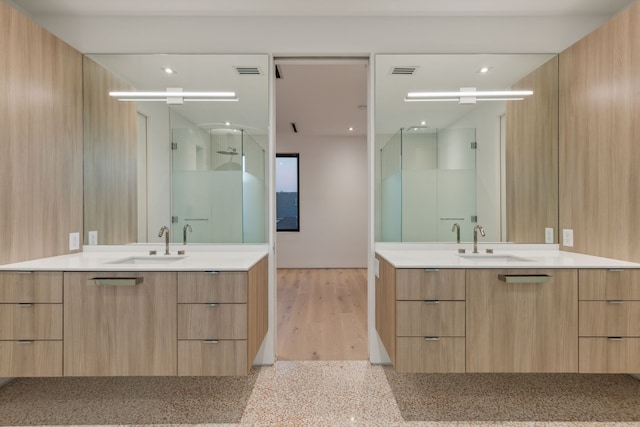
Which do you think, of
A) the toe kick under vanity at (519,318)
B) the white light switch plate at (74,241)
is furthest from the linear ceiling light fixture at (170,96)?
the toe kick under vanity at (519,318)

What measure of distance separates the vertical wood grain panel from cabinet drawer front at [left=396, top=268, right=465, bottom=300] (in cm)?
194

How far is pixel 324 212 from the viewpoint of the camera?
657cm

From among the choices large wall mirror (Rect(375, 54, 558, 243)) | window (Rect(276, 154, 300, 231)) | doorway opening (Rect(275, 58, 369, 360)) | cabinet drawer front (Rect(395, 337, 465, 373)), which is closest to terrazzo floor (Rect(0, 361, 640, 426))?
cabinet drawer front (Rect(395, 337, 465, 373))

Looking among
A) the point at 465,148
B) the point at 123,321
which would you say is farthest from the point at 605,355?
the point at 123,321

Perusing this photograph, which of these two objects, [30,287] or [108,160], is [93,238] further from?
[30,287]

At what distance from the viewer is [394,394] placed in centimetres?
209

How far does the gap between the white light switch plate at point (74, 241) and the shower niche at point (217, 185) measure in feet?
2.05

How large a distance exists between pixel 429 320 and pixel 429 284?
0.62 feet

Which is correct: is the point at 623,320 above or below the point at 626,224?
below

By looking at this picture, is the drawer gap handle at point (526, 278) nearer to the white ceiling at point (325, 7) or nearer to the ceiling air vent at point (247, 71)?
the white ceiling at point (325, 7)

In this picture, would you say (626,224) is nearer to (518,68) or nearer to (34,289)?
(518,68)

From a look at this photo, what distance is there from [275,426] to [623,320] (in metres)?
1.92

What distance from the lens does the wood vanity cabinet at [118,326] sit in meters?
1.76

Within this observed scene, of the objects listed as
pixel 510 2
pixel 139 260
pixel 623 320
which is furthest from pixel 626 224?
pixel 139 260
